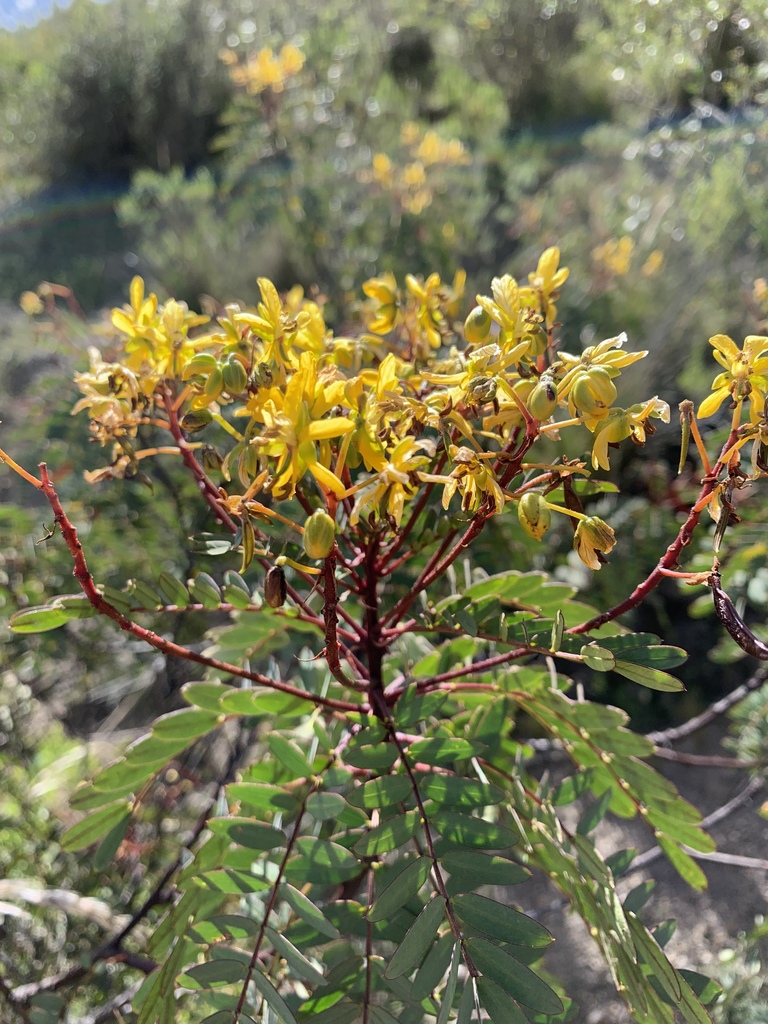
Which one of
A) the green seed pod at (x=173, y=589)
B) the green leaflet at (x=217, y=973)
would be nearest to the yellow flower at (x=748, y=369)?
the green seed pod at (x=173, y=589)

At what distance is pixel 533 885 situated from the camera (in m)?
→ 1.62

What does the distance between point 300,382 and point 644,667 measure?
0.34m

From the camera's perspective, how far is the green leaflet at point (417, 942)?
20.5 inches

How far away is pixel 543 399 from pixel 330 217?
9.51 feet

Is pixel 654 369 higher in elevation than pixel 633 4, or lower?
lower

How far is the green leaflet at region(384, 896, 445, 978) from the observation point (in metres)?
0.52

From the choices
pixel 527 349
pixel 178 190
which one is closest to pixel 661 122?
pixel 527 349

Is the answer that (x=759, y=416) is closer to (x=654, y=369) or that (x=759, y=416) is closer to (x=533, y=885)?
(x=533, y=885)

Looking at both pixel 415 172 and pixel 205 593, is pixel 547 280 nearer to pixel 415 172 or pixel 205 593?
pixel 205 593

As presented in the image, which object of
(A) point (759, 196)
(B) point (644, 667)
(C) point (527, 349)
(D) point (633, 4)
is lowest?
(B) point (644, 667)

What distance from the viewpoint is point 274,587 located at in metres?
0.48

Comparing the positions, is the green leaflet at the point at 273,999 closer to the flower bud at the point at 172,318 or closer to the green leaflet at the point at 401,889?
the green leaflet at the point at 401,889

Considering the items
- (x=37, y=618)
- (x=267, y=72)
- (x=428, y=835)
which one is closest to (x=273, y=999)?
(x=428, y=835)

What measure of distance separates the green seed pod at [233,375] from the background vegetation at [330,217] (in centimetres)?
71
